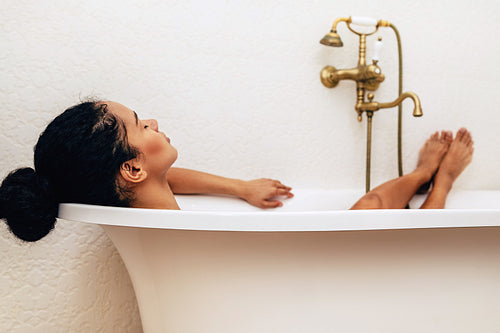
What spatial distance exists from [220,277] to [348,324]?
0.24m

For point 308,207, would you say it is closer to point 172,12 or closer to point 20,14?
point 172,12

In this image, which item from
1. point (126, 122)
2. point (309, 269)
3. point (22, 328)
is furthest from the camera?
point (22, 328)

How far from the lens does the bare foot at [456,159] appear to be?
60.8 inches

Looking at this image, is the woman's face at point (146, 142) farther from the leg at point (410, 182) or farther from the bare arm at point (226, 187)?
the leg at point (410, 182)

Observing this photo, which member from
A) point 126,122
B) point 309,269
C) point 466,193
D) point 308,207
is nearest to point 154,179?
point 126,122

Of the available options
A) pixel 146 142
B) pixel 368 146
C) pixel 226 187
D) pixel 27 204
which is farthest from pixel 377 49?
pixel 27 204

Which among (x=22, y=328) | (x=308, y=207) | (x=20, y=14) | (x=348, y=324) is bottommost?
(x=22, y=328)

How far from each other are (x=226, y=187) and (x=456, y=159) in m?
0.85

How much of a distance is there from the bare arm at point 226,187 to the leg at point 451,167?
0.49 meters

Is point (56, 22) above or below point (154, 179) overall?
above

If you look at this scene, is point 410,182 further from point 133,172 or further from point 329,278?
point 133,172

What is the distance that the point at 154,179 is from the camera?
1.01m

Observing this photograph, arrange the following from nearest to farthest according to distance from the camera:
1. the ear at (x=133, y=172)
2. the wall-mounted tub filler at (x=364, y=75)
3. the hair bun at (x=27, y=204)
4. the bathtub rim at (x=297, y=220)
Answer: the bathtub rim at (x=297, y=220), the hair bun at (x=27, y=204), the ear at (x=133, y=172), the wall-mounted tub filler at (x=364, y=75)

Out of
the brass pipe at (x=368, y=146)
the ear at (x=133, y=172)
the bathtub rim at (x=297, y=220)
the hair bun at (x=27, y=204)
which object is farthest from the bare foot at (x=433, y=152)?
the hair bun at (x=27, y=204)
